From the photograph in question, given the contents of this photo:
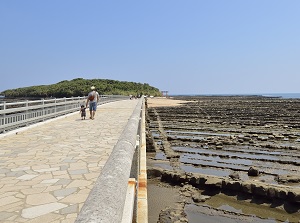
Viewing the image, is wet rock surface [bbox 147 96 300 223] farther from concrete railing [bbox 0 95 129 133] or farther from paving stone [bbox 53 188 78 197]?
concrete railing [bbox 0 95 129 133]

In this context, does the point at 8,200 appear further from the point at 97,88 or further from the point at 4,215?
the point at 97,88

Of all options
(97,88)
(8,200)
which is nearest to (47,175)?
(8,200)

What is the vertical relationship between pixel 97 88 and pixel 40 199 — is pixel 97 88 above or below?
above

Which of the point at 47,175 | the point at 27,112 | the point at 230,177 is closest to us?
the point at 47,175

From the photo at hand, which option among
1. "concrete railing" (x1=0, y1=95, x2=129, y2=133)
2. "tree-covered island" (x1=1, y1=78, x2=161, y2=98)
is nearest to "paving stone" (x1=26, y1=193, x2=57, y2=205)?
"concrete railing" (x1=0, y1=95, x2=129, y2=133)

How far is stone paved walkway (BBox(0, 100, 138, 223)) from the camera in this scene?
372cm

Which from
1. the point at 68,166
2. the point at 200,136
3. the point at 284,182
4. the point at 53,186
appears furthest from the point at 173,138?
the point at 53,186

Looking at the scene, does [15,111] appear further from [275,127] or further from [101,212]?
[275,127]

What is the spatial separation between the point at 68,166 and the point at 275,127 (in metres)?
22.8

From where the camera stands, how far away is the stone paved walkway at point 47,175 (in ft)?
12.2

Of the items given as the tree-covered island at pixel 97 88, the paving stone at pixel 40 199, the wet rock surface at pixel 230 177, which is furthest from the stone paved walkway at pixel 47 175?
the tree-covered island at pixel 97 88

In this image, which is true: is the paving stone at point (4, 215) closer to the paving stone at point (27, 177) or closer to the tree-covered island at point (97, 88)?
the paving stone at point (27, 177)

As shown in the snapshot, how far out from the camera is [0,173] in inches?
213

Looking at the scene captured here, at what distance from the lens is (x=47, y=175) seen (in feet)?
17.2
